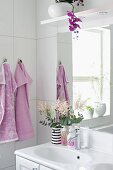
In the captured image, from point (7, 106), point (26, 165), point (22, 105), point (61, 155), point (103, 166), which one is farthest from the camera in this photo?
point (22, 105)

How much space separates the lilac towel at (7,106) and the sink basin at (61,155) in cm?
37

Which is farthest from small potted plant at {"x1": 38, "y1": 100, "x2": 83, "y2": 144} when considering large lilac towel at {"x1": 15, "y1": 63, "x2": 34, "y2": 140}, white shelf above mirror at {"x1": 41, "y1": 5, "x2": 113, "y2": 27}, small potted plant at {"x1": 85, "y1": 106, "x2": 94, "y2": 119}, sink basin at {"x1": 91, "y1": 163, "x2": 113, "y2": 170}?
white shelf above mirror at {"x1": 41, "y1": 5, "x2": 113, "y2": 27}

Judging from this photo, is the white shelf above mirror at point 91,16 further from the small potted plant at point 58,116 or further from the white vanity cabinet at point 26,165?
the white vanity cabinet at point 26,165

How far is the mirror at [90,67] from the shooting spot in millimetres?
2037

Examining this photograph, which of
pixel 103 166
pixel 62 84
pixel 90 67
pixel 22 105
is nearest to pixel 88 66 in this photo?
pixel 90 67

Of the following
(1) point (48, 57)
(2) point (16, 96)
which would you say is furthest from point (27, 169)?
(1) point (48, 57)

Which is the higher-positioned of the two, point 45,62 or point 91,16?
point 91,16

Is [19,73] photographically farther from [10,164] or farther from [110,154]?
[110,154]

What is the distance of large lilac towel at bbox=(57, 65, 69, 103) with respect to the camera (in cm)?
233

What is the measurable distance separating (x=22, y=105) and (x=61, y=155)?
2.05ft

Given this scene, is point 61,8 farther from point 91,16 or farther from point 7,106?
point 7,106

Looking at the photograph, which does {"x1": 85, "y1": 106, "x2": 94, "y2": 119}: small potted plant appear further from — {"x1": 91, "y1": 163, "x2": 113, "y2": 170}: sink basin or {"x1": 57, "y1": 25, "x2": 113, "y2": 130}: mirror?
{"x1": 91, "y1": 163, "x2": 113, "y2": 170}: sink basin

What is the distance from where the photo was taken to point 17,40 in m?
2.46

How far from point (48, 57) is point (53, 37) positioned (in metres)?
0.19
